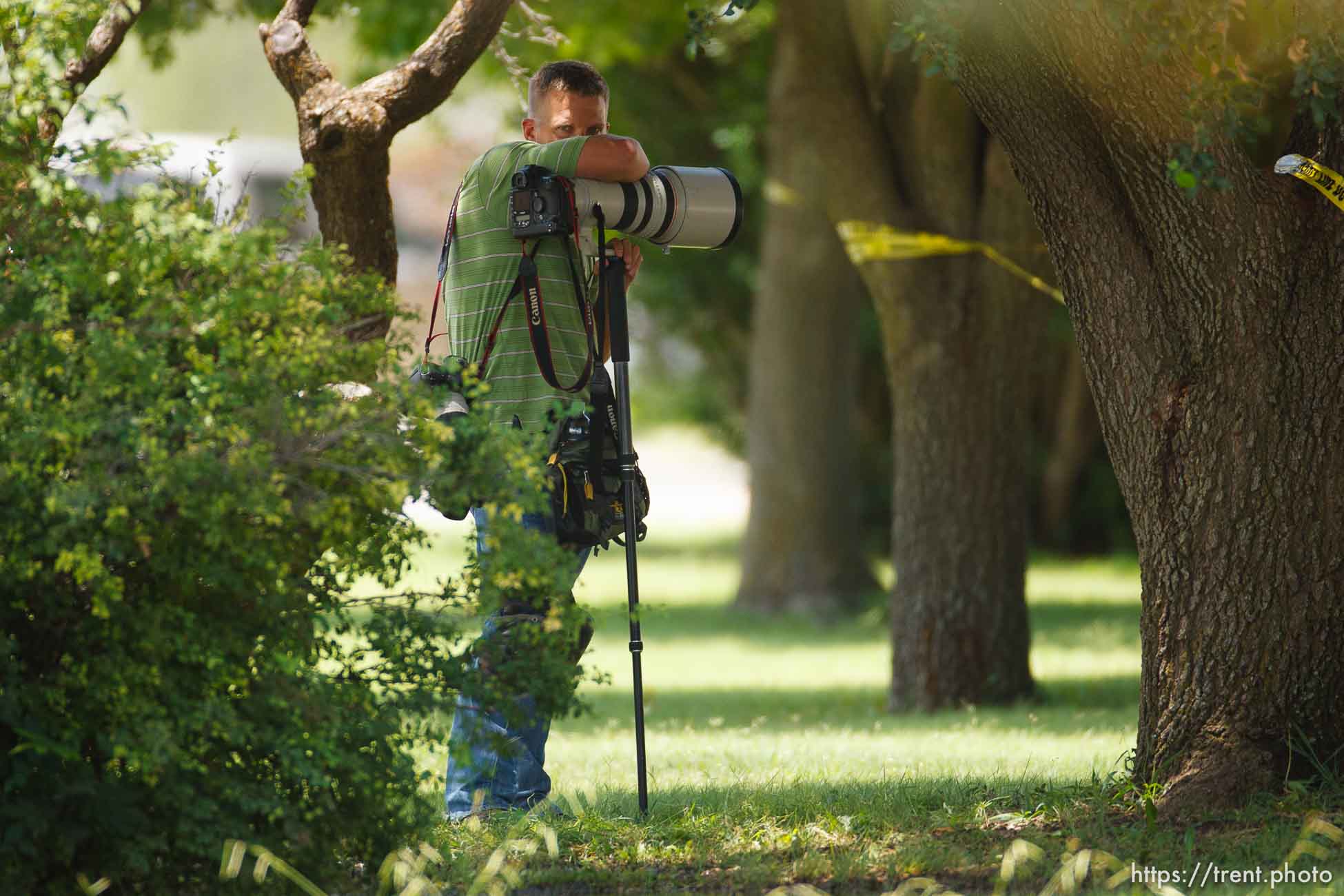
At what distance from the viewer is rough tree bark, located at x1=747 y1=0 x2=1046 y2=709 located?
8062mm

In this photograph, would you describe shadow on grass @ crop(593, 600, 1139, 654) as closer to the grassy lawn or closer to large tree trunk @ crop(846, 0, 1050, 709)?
the grassy lawn

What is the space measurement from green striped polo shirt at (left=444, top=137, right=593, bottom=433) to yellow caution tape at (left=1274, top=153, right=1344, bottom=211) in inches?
74.0

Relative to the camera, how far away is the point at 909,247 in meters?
7.97

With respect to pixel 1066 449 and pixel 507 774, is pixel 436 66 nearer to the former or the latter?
pixel 507 774

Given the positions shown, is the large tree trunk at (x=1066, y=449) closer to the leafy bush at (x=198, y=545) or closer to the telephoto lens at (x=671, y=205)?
the telephoto lens at (x=671, y=205)

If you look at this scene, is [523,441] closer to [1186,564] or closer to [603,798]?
[603,798]

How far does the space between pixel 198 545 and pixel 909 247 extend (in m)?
5.25

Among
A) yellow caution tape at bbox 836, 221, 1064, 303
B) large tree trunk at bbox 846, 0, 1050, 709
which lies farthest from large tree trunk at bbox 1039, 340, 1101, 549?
yellow caution tape at bbox 836, 221, 1064, 303

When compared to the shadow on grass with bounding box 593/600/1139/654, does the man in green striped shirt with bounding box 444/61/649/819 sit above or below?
above

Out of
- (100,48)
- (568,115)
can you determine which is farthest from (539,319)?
(100,48)

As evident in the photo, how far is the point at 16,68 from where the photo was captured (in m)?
3.57

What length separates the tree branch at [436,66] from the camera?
203 inches

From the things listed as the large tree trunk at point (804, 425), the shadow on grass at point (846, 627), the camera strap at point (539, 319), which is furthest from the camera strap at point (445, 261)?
the large tree trunk at point (804, 425)

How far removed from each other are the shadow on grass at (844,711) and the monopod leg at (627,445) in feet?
7.89
